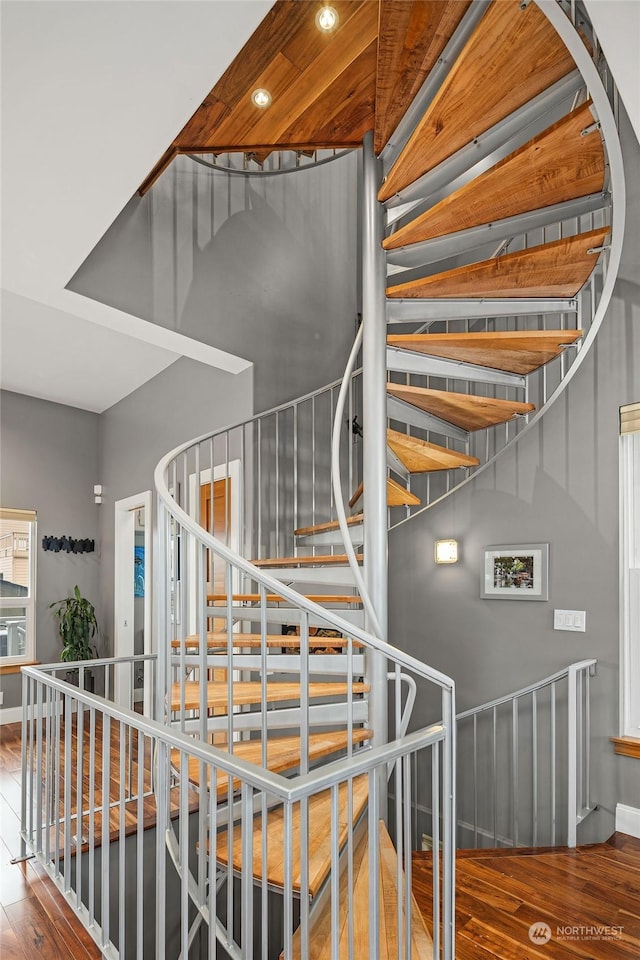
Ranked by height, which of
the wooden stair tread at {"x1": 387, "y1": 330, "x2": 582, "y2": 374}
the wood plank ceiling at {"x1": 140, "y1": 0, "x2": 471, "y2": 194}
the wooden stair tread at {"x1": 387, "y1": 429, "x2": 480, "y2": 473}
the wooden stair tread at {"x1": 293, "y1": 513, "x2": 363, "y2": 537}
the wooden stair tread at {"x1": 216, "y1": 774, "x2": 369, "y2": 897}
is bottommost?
the wooden stair tread at {"x1": 216, "y1": 774, "x2": 369, "y2": 897}

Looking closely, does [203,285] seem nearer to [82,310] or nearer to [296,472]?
[82,310]

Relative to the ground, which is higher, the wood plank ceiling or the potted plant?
the wood plank ceiling

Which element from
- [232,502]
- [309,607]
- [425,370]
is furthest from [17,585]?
[309,607]

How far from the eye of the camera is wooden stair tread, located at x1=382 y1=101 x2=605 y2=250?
7.25 ft

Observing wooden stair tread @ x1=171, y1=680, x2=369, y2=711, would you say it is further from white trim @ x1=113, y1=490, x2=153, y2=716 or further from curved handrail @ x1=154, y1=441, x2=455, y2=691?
white trim @ x1=113, y1=490, x2=153, y2=716

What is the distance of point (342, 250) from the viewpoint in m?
4.94

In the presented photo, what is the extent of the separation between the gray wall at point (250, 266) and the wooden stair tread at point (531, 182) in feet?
5.08

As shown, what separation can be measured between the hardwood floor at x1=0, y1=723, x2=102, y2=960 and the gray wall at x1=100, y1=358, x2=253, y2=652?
8.75 ft

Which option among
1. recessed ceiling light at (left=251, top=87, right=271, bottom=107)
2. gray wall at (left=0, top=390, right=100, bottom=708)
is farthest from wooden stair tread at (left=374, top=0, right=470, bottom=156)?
gray wall at (left=0, top=390, right=100, bottom=708)

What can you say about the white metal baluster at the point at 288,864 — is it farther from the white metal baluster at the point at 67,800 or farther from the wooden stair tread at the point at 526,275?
the wooden stair tread at the point at 526,275

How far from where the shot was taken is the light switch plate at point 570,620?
11.0 ft

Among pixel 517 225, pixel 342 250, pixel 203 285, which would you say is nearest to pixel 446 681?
pixel 517 225

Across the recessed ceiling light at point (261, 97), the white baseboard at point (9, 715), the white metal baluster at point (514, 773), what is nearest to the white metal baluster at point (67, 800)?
the white metal baluster at point (514, 773)

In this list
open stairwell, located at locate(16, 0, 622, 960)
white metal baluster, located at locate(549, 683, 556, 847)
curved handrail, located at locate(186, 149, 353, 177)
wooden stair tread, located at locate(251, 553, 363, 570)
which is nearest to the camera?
open stairwell, located at locate(16, 0, 622, 960)
